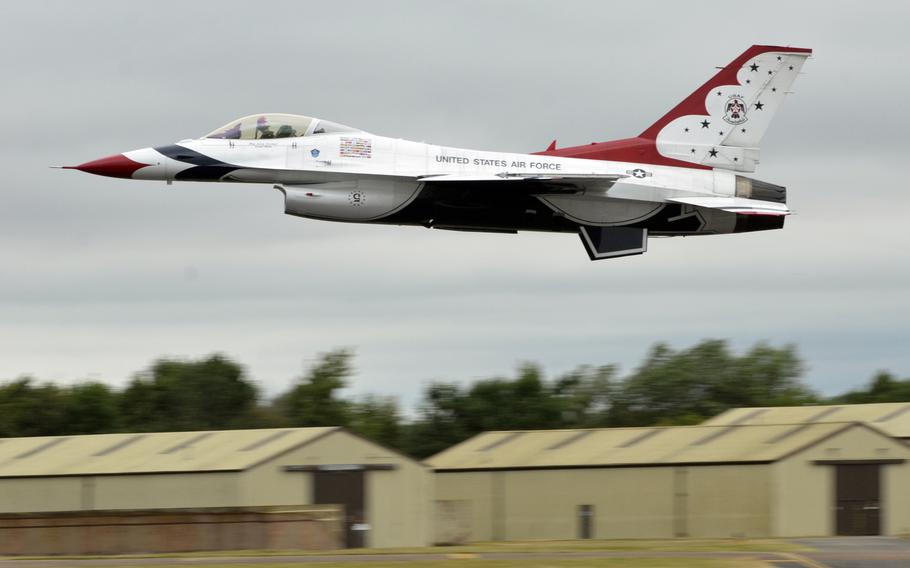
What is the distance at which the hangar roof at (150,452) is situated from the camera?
43938mm

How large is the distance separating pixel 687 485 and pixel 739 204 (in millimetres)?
14886

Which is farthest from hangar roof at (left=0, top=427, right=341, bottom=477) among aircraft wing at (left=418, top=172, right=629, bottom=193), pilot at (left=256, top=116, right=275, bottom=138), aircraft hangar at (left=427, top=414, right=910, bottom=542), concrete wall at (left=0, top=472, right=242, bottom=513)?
aircraft wing at (left=418, top=172, right=629, bottom=193)

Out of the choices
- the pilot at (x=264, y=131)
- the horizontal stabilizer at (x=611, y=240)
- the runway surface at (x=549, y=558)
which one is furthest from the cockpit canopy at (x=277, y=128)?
the runway surface at (x=549, y=558)

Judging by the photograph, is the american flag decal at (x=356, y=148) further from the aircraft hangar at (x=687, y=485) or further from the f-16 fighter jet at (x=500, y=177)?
the aircraft hangar at (x=687, y=485)

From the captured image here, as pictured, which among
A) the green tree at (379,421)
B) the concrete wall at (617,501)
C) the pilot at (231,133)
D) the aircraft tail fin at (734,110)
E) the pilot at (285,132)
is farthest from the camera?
the green tree at (379,421)

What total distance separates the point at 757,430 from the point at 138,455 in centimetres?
2093

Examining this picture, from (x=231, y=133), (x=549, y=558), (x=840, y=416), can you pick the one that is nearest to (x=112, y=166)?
(x=231, y=133)

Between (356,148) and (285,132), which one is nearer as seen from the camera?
(356,148)

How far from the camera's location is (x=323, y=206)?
33.0 metres

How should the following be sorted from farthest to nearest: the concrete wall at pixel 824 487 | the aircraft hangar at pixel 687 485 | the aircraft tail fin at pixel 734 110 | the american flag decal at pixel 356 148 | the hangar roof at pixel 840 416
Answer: the hangar roof at pixel 840 416, the aircraft hangar at pixel 687 485, the concrete wall at pixel 824 487, the aircraft tail fin at pixel 734 110, the american flag decal at pixel 356 148

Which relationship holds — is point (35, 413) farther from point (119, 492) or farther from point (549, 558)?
point (549, 558)

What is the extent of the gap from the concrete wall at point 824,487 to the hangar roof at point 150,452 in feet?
46.9

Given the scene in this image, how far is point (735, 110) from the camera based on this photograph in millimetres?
35969

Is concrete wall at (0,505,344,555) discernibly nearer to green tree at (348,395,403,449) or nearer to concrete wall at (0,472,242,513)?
concrete wall at (0,472,242,513)
